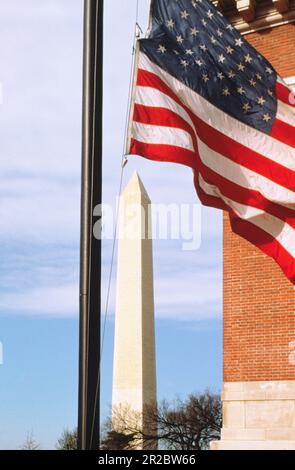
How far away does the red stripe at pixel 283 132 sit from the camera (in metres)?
10.9

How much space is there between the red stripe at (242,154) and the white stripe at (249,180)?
66 mm

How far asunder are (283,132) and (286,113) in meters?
0.31

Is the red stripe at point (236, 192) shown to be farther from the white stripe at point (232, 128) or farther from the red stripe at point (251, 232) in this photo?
the white stripe at point (232, 128)

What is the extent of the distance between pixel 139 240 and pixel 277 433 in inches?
928

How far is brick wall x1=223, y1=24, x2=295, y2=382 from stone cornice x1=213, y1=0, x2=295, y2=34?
3.47 ft

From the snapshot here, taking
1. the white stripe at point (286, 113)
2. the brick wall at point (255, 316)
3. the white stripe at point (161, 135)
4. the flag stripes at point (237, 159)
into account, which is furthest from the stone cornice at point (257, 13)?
the white stripe at point (161, 135)

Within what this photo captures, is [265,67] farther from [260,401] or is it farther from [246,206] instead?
[260,401]

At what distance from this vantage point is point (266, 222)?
1066cm

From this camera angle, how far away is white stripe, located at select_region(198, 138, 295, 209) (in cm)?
1052

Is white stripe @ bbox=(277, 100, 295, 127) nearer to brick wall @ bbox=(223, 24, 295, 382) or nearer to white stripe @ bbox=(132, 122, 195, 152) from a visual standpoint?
white stripe @ bbox=(132, 122, 195, 152)

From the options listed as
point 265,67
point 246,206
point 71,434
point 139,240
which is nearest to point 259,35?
point 265,67

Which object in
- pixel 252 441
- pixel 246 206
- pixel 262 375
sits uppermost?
pixel 246 206

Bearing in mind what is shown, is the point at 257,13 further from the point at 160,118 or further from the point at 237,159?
the point at 160,118

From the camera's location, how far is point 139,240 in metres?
38.6
